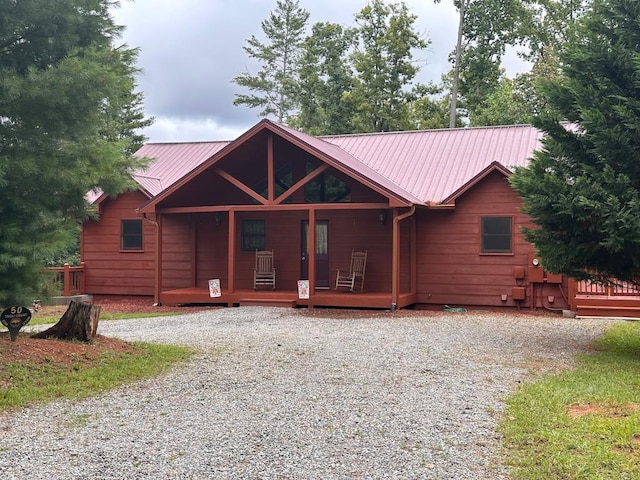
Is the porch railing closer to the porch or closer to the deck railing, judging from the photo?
the porch

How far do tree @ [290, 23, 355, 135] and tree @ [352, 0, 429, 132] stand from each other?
4.58 ft

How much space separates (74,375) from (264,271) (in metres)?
9.90

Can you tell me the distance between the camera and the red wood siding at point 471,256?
15.2 meters

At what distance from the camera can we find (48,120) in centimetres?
765

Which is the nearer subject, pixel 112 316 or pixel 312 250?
pixel 112 316

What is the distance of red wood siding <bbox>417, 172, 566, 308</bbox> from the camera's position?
50.0ft

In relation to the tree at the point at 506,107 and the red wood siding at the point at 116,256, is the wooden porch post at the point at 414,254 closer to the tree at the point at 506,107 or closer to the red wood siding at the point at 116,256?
the red wood siding at the point at 116,256

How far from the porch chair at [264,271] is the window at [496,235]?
511 cm

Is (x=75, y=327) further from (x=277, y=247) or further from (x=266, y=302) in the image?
(x=277, y=247)

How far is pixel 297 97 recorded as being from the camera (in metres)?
36.6

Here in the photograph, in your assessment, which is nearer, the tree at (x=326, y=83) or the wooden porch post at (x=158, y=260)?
the wooden porch post at (x=158, y=260)

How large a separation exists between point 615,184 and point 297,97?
29.2 metres

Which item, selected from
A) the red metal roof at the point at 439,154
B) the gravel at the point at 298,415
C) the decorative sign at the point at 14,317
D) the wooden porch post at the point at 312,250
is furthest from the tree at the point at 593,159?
the decorative sign at the point at 14,317

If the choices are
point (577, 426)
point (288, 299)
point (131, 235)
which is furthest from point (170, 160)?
point (577, 426)
